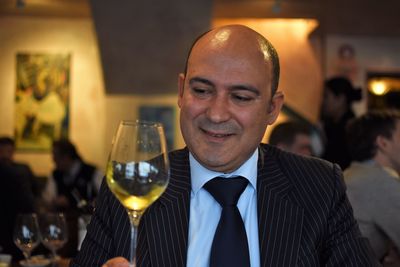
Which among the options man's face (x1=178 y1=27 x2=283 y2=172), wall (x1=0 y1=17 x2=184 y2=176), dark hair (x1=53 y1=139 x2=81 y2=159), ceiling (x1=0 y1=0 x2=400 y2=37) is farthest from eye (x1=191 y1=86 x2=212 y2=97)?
wall (x1=0 y1=17 x2=184 y2=176)

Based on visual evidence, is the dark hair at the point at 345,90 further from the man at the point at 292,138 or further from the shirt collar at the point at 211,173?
the shirt collar at the point at 211,173

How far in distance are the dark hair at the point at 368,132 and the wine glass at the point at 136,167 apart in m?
2.33

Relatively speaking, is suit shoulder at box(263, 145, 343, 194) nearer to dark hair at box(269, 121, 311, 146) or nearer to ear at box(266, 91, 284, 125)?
ear at box(266, 91, 284, 125)

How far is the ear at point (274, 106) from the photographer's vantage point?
5.56 feet

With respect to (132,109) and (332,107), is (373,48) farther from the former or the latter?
(332,107)

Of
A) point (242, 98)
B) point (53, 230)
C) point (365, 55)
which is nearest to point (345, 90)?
point (53, 230)

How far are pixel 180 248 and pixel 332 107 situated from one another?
3658 millimetres

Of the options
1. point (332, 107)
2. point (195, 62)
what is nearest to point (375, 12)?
point (332, 107)

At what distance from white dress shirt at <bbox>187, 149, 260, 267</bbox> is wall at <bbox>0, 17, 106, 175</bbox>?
739 centimetres

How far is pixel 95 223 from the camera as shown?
5.45ft

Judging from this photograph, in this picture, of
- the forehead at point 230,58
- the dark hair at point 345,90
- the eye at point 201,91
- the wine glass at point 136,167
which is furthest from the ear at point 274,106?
the dark hair at point 345,90

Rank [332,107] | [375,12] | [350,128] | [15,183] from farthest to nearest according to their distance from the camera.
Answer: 1. [375,12]
2. [332,107]
3. [15,183]
4. [350,128]

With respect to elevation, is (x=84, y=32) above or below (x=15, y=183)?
above

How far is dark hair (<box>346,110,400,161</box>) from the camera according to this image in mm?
3322
